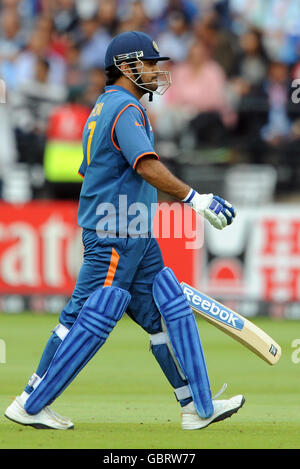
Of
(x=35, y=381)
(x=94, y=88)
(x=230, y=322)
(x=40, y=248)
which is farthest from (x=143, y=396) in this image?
(x=94, y=88)

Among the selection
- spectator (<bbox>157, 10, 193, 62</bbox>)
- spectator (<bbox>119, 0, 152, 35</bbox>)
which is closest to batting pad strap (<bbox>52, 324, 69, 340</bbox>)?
spectator (<bbox>157, 10, 193, 62</bbox>)

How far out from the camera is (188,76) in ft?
41.8

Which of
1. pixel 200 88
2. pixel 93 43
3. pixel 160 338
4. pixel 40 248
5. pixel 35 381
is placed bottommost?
pixel 40 248

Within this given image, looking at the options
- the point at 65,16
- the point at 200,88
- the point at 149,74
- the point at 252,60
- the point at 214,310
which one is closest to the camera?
the point at 149,74

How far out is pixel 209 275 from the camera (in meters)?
11.2

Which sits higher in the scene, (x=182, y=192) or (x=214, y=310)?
(x=182, y=192)

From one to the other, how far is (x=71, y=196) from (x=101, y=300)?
720 centimetres

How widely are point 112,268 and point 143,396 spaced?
1747 millimetres

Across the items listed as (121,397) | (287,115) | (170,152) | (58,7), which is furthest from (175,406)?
(58,7)

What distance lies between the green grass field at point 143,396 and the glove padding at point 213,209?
1.14 m

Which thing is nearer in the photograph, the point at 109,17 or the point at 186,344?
the point at 186,344

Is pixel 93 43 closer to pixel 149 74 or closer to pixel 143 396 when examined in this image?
pixel 143 396

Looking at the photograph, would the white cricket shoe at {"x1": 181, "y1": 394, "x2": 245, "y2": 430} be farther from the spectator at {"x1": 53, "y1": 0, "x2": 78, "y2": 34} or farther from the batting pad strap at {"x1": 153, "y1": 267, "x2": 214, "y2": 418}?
the spectator at {"x1": 53, "y1": 0, "x2": 78, "y2": 34}
